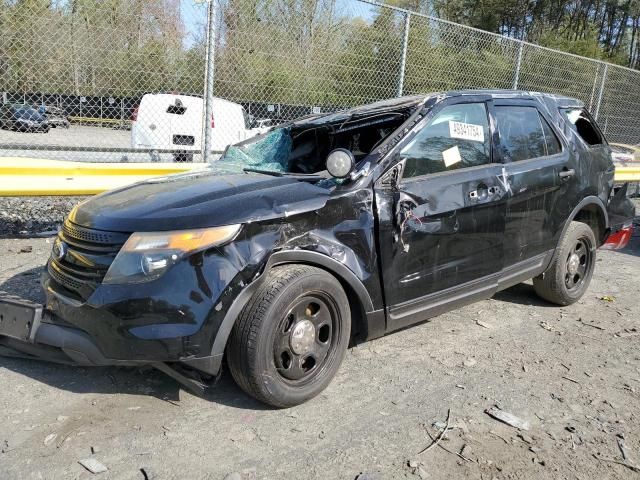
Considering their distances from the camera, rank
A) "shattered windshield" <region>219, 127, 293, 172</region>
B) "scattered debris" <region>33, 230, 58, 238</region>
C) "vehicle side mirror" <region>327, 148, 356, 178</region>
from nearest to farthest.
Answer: "vehicle side mirror" <region>327, 148, 356, 178</region>
"shattered windshield" <region>219, 127, 293, 172</region>
"scattered debris" <region>33, 230, 58, 238</region>

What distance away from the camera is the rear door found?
4.10 metres

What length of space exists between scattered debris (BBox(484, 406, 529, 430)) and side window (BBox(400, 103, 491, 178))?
1439mm

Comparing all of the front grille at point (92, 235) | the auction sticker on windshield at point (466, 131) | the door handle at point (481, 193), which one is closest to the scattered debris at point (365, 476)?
the front grille at point (92, 235)

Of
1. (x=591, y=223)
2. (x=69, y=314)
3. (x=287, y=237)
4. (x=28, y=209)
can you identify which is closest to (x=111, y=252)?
(x=69, y=314)

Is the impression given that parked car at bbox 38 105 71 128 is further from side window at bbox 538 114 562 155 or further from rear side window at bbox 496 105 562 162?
side window at bbox 538 114 562 155

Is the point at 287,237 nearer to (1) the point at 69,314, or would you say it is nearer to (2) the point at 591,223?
(1) the point at 69,314

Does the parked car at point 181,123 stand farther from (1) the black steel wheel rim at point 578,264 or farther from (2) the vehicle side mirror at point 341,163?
(1) the black steel wheel rim at point 578,264

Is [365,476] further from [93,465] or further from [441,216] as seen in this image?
[441,216]

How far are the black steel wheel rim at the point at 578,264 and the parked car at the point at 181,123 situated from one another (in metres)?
4.01

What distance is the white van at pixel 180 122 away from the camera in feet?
22.3

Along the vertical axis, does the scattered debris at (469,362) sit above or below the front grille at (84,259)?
below

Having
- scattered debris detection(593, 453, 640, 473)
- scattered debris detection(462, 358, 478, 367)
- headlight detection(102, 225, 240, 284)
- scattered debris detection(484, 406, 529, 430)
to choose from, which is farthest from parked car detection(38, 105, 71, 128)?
scattered debris detection(593, 453, 640, 473)

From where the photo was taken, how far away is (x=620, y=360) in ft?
12.9

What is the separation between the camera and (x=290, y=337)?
2.99m
